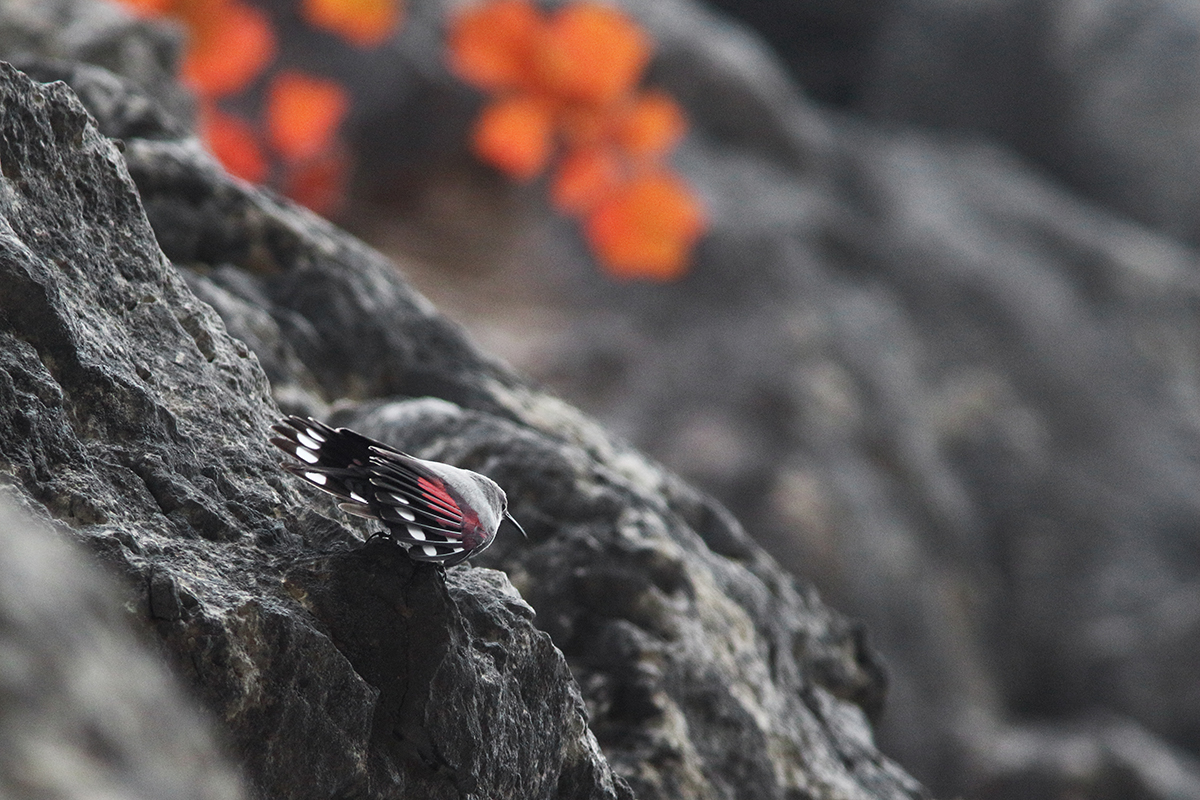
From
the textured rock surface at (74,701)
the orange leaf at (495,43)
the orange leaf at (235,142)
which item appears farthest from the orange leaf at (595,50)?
the textured rock surface at (74,701)

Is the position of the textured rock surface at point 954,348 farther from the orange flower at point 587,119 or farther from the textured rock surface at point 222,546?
the textured rock surface at point 222,546

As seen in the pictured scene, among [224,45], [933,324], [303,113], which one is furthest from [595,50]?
[933,324]

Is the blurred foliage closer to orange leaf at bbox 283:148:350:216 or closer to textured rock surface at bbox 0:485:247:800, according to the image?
orange leaf at bbox 283:148:350:216

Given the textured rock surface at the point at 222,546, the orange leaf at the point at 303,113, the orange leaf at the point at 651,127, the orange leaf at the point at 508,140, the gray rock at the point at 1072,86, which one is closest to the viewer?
the textured rock surface at the point at 222,546

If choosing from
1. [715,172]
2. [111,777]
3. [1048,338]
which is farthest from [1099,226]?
[111,777]

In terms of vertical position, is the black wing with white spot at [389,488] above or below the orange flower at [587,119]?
below
